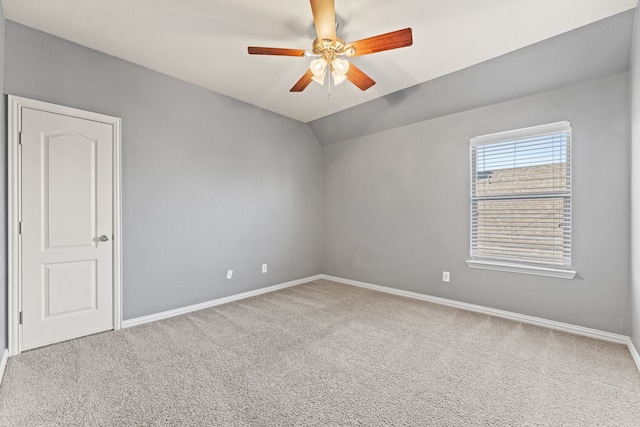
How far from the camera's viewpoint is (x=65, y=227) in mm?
2656

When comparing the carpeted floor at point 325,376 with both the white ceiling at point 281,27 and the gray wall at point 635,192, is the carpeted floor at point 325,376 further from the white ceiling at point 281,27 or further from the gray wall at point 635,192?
the white ceiling at point 281,27

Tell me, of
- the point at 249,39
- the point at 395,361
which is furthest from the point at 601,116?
the point at 249,39

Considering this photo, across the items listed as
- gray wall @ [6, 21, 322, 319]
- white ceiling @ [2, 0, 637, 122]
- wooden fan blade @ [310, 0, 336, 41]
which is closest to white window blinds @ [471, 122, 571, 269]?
white ceiling @ [2, 0, 637, 122]

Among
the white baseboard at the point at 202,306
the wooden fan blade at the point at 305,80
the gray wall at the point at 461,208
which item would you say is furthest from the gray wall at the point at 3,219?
the gray wall at the point at 461,208

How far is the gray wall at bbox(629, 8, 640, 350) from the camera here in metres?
2.22

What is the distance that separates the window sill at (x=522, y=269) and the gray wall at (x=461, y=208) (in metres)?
0.07

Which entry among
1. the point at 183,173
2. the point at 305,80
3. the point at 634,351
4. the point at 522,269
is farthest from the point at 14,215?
the point at 634,351

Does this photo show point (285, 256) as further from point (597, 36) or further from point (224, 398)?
point (597, 36)

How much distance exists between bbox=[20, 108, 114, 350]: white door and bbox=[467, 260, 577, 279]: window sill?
403 cm

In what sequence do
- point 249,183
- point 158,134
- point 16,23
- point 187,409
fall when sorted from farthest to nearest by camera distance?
1. point 249,183
2. point 158,134
3. point 16,23
4. point 187,409

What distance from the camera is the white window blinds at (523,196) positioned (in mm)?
2979

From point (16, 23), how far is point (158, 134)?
1297 millimetres

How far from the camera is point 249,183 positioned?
Result: 4156 mm

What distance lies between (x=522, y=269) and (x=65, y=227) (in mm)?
4572
